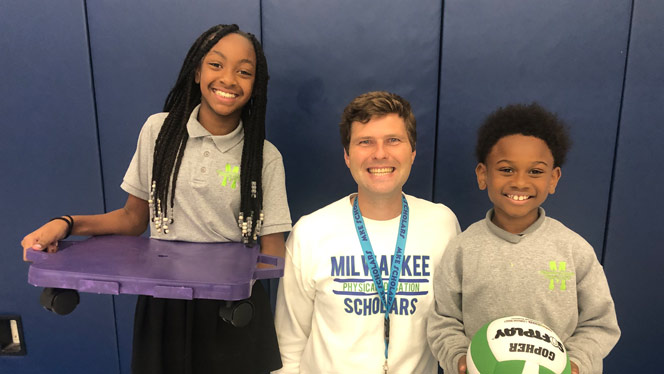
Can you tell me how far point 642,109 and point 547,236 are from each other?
107cm

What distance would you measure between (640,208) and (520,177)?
110cm

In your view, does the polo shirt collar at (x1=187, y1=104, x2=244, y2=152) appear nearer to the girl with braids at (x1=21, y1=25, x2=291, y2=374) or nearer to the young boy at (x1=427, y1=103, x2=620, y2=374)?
the girl with braids at (x1=21, y1=25, x2=291, y2=374)

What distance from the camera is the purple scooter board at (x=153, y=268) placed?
1106 millimetres

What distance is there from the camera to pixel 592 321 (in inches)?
49.9

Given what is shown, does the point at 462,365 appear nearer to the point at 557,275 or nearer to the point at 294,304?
the point at 557,275

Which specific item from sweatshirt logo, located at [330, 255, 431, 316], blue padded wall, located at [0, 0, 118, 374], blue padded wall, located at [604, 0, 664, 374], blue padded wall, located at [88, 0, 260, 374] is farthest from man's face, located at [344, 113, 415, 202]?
blue padded wall, located at [0, 0, 118, 374]

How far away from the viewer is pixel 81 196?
212 cm

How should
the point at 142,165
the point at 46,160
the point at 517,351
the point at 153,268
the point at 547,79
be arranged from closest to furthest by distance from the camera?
the point at 517,351 → the point at 153,268 → the point at 142,165 → the point at 547,79 → the point at 46,160

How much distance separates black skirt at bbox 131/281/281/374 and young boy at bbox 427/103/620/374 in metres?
0.67

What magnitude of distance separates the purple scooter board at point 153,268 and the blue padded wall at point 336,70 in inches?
28.7

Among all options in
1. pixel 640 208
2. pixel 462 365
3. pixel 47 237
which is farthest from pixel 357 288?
pixel 640 208

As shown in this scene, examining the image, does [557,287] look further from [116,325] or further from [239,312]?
[116,325]

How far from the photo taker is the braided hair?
58.3 inches

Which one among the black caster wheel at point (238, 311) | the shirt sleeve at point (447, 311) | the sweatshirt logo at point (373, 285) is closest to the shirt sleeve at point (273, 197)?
the sweatshirt logo at point (373, 285)
